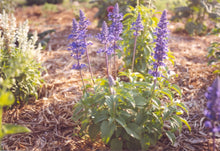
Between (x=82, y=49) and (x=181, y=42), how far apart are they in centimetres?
451

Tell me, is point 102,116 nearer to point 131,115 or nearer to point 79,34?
point 131,115

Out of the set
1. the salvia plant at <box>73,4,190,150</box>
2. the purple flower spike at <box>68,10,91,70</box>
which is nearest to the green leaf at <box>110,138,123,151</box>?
the salvia plant at <box>73,4,190,150</box>

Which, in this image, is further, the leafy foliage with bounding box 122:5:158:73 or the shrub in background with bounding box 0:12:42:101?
the leafy foliage with bounding box 122:5:158:73

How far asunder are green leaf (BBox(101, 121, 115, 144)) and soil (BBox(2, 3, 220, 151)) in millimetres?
537

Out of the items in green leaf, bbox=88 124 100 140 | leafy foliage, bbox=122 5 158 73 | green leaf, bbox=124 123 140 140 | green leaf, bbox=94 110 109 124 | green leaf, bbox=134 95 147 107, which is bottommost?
green leaf, bbox=88 124 100 140

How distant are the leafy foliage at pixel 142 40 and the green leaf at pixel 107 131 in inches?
64.2

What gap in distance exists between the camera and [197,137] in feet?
9.94

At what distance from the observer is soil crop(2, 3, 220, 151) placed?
2.88 m

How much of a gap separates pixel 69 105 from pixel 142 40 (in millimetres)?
1727

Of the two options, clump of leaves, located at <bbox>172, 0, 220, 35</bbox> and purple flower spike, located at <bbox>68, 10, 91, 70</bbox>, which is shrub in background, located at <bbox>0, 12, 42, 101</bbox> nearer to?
purple flower spike, located at <bbox>68, 10, 91, 70</bbox>

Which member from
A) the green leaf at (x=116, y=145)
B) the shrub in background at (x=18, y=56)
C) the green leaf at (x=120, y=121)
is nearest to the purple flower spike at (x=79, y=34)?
the green leaf at (x=120, y=121)

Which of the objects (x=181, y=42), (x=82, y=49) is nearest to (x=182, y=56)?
(x=181, y=42)

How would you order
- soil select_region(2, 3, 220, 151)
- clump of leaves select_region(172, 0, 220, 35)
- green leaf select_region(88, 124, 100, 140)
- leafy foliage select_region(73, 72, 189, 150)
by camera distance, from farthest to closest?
clump of leaves select_region(172, 0, 220, 35) → soil select_region(2, 3, 220, 151) → green leaf select_region(88, 124, 100, 140) → leafy foliage select_region(73, 72, 189, 150)

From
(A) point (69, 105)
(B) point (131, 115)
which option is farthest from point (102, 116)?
(A) point (69, 105)
